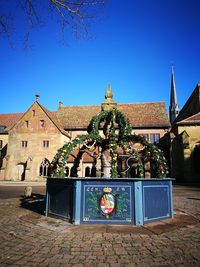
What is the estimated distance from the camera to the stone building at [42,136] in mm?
30019

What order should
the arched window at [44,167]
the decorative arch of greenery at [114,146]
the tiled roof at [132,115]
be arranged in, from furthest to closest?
the tiled roof at [132,115]
the arched window at [44,167]
the decorative arch of greenery at [114,146]

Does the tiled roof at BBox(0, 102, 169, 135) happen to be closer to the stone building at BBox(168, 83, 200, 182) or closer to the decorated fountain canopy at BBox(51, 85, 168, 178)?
the stone building at BBox(168, 83, 200, 182)

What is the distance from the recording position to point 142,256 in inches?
139

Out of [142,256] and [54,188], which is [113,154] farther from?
[142,256]

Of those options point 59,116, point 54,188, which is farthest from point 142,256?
point 59,116

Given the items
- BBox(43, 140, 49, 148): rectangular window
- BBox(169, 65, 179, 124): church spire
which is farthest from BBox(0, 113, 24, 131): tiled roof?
BBox(169, 65, 179, 124): church spire

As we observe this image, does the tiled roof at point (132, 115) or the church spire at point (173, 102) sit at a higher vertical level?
the church spire at point (173, 102)

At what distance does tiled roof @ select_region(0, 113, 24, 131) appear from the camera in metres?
38.5

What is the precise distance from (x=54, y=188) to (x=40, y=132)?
26.2 meters

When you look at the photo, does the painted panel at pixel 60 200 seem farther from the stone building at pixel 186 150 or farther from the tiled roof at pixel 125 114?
the tiled roof at pixel 125 114

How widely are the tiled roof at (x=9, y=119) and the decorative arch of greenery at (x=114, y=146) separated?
34.1 m

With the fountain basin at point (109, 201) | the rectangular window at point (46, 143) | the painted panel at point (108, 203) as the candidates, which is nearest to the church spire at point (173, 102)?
the rectangular window at point (46, 143)

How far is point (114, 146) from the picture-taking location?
25.1 ft

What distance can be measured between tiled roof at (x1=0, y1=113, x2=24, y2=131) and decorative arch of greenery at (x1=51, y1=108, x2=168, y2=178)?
34.1 metres
